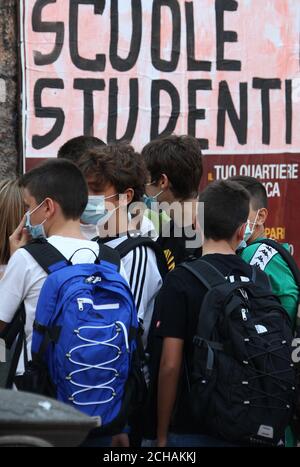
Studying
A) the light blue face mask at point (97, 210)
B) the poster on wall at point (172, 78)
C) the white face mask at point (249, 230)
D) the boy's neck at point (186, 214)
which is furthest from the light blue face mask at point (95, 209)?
the poster on wall at point (172, 78)

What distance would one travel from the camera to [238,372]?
3469 mm

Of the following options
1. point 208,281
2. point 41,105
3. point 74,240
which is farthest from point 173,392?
point 41,105

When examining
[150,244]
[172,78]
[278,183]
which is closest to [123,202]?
[150,244]

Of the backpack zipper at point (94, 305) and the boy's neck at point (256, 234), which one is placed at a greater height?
the boy's neck at point (256, 234)

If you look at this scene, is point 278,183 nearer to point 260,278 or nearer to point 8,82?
point 8,82

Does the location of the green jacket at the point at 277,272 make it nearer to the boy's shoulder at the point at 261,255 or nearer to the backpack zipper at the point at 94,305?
the boy's shoulder at the point at 261,255

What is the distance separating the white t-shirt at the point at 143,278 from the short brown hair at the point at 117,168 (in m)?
0.28

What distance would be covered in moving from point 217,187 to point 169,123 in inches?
91.5

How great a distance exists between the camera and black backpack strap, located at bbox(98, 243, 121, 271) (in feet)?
11.7

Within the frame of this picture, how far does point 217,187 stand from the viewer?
3.90 m

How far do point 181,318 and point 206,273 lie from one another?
0.72 ft

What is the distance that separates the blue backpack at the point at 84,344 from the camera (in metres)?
3.27
